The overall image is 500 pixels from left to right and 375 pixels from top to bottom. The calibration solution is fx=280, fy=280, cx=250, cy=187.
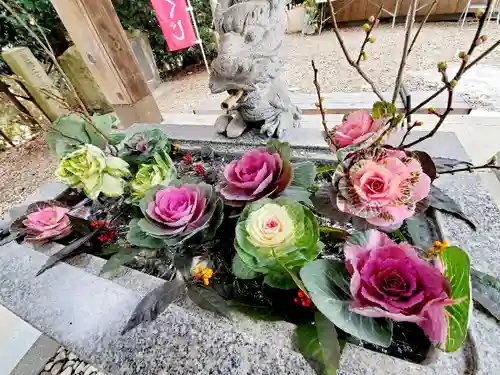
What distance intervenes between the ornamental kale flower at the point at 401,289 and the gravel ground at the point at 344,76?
2.35 metres

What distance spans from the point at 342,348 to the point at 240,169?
36 centimetres

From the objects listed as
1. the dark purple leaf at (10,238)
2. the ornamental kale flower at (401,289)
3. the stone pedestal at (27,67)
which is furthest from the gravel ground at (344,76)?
the ornamental kale flower at (401,289)

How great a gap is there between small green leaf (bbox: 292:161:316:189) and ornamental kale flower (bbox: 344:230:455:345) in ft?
0.74

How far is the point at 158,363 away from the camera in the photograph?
0.52 metres

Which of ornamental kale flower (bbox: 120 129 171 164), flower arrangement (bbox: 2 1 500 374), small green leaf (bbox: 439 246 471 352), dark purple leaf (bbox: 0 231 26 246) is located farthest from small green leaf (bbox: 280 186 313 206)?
dark purple leaf (bbox: 0 231 26 246)

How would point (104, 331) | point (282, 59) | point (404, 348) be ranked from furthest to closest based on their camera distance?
point (282, 59) < point (104, 331) < point (404, 348)

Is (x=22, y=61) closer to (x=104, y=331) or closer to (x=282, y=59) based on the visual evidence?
(x=282, y=59)

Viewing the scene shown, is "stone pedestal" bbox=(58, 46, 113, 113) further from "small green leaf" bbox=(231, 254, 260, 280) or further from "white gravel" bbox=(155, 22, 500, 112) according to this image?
"small green leaf" bbox=(231, 254, 260, 280)

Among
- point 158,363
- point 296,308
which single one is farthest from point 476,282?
point 158,363

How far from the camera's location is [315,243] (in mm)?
476

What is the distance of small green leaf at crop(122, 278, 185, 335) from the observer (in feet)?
1.83

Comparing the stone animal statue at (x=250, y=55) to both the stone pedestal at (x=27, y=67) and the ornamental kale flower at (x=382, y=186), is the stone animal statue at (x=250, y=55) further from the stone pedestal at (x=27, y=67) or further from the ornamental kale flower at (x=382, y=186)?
the stone pedestal at (x=27, y=67)

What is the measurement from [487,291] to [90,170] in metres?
0.90

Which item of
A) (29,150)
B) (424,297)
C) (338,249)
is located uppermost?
(424,297)
